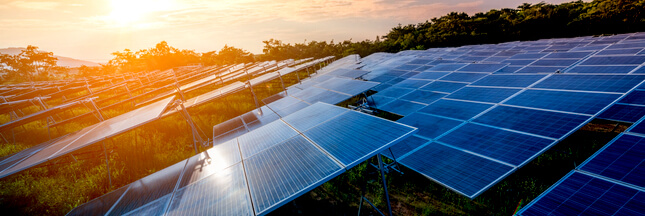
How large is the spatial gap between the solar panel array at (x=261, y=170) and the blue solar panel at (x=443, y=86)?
7604 millimetres

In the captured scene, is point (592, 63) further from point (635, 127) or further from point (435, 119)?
point (435, 119)

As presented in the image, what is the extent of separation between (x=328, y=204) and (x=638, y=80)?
1023 cm

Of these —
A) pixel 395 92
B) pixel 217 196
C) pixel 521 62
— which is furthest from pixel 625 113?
pixel 217 196

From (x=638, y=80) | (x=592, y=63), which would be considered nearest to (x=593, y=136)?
(x=638, y=80)

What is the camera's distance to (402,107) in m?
10.7

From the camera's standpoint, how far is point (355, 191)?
7961 millimetres

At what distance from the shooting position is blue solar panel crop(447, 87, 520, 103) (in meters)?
8.02

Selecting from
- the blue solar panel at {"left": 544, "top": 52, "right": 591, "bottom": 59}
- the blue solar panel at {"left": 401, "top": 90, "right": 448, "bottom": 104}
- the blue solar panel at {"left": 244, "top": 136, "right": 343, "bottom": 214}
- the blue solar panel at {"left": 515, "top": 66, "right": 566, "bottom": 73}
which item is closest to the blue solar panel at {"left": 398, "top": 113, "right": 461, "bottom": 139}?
the blue solar panel at {"left": 401, "top": 90, "right": 448, "bottom": 104}

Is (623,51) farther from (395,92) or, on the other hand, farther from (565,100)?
(395,92)

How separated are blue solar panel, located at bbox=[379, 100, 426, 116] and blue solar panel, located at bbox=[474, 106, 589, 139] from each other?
10.5 ft

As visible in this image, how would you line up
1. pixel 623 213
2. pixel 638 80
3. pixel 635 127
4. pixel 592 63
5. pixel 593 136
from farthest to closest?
1. pixel 592 63
2. pixel 593 136
3. pixel 638 80
4. pixel 635 127
5. pixel 623 213

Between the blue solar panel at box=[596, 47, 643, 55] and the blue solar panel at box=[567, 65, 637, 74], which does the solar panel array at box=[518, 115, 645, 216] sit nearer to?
the blue solar panel at box=[567, 65, 637, 74]

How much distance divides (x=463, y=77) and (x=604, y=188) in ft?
31.3

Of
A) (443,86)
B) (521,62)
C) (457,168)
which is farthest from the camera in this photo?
(521,62)
